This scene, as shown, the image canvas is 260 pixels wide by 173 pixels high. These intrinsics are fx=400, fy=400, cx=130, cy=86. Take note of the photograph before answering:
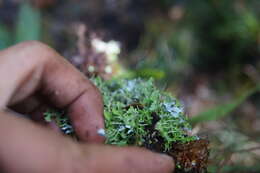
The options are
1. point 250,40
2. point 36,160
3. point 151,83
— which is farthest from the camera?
point 250,40

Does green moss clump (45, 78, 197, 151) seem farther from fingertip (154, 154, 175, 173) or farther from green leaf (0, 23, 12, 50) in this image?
green leaf (0, 23, 12, 50)

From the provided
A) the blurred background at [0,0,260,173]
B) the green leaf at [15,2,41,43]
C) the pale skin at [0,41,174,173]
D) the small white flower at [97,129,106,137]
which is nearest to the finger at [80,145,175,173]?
the pale skin at [0,41,174,173]

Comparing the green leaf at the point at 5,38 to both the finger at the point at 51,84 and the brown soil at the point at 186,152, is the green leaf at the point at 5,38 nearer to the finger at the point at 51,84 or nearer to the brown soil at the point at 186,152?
the finger at the point at 51,84

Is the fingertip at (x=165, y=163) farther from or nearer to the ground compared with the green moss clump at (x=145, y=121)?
nearer to the ground

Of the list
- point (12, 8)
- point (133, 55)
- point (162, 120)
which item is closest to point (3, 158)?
point (162, 120)

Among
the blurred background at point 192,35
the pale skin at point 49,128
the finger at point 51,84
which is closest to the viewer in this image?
the pale skin at point 49,128

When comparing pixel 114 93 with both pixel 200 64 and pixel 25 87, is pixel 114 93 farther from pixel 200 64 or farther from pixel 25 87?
pixel 200 64

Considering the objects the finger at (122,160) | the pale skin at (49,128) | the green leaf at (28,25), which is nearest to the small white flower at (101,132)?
the pale skin at (49,128)

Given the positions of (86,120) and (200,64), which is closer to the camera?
(86,120)
